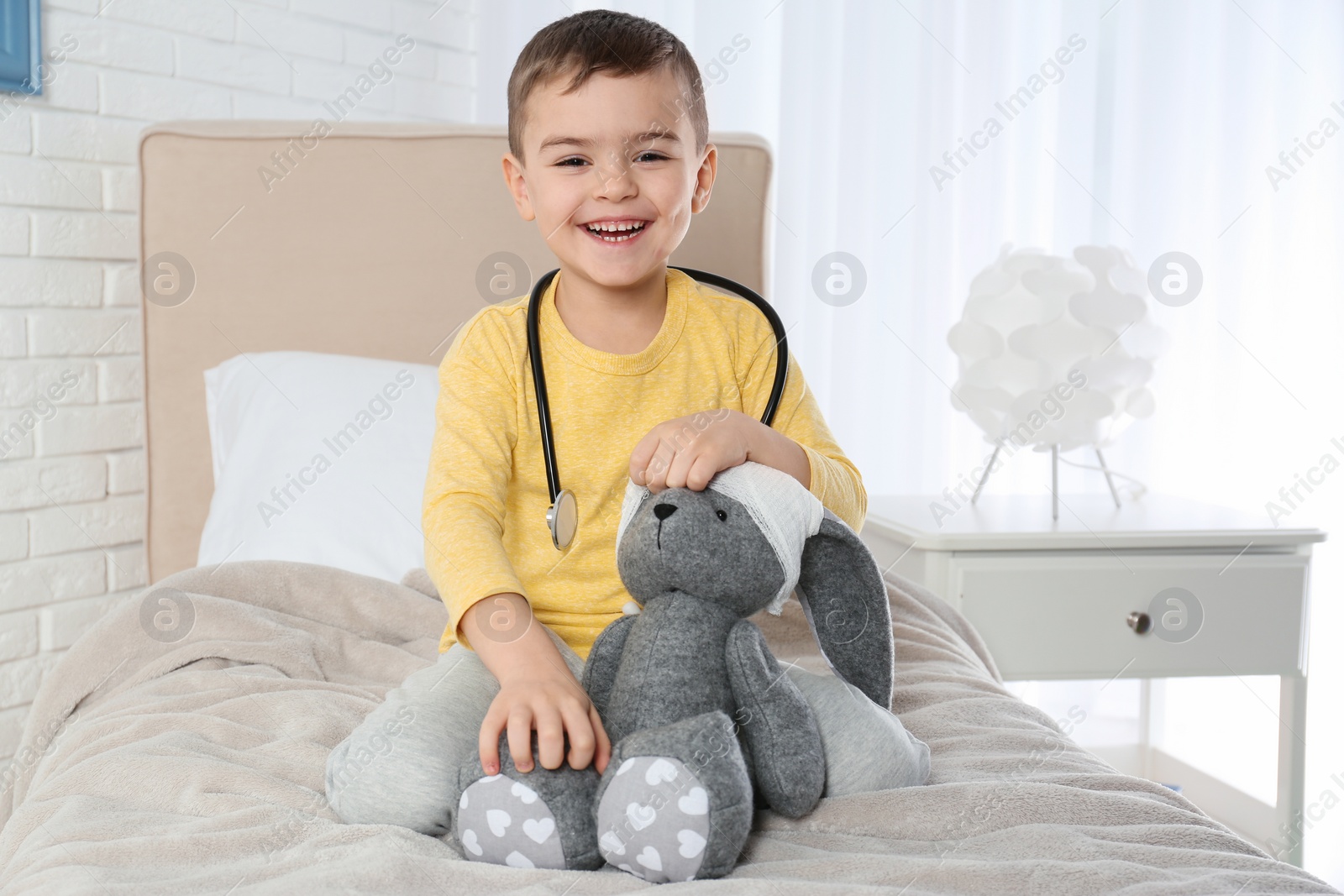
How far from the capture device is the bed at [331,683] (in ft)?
2.21

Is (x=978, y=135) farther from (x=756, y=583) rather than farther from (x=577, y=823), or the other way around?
(x=577, y=823)

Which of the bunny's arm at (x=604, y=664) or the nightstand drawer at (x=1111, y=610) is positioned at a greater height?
the bunny's arm at (x=604, y=664)

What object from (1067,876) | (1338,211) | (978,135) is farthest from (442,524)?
(1338,211)

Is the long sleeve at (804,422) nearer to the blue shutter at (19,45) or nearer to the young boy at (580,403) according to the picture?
the young boy at (580,403)

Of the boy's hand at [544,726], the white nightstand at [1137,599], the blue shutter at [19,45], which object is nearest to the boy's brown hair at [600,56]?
the boy's hand at [544,726]

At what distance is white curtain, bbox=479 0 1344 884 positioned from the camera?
185 centimetres

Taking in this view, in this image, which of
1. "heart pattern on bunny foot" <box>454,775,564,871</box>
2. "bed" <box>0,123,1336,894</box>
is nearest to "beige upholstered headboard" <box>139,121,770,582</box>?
"bed" <box>0,123,1336,894</box>

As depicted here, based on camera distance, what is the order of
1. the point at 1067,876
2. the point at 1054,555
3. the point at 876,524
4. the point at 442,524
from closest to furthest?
the point at 1067,876
the point at 442,524
the point at 1054,555
the point at 876,524

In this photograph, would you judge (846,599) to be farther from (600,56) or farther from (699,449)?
(600,56)

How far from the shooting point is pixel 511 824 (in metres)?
0.70

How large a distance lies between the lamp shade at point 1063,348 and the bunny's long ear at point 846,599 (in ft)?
2.88

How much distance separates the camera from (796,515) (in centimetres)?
80

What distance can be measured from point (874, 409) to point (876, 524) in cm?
50

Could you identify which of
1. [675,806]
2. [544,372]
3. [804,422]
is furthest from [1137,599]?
[675,806]
